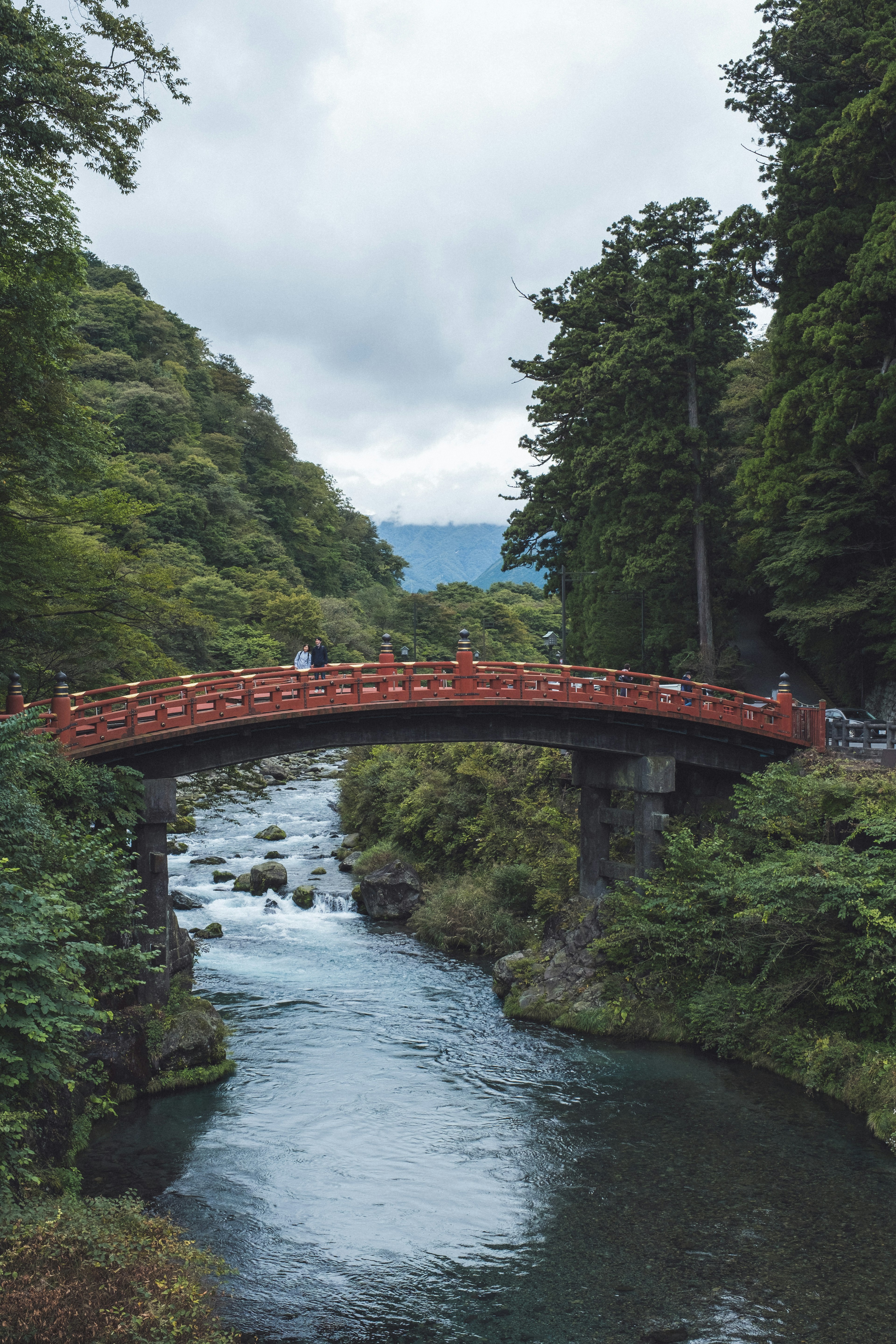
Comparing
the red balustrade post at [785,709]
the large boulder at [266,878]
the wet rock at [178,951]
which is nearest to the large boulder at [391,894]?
the large boulder at [266,878]

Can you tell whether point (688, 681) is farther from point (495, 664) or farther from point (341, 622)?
point (341, 622)

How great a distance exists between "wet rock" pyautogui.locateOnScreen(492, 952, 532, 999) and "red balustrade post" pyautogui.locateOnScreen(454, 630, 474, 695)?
292 inches

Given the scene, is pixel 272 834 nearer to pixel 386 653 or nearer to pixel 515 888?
pixel 515 888

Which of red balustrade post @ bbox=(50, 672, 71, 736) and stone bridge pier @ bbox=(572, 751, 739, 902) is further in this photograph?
stone bridge pier @ bbox=(572, 751, 739, 902)

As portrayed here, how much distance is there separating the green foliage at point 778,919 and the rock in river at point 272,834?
19.8m

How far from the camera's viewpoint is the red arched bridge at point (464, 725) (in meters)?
20.2

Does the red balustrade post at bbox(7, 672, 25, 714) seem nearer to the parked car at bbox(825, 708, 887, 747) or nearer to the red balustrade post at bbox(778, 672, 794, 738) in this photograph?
the red balustrade post at bbox(778, 672, 794, 738)

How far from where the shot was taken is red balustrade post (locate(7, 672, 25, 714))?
17.9m

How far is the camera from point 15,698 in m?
17.9

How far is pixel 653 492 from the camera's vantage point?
3522 centimetres

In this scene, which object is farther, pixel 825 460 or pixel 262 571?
pixel 262 571

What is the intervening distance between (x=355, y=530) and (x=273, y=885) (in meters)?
65.9

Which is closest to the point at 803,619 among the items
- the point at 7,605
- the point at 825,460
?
the point at 825,460

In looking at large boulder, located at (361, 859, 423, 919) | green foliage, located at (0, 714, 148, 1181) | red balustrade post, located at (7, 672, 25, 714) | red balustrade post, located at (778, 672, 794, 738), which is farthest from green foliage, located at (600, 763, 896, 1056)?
red balustrade post, located at (7, 672, 25, 714)
